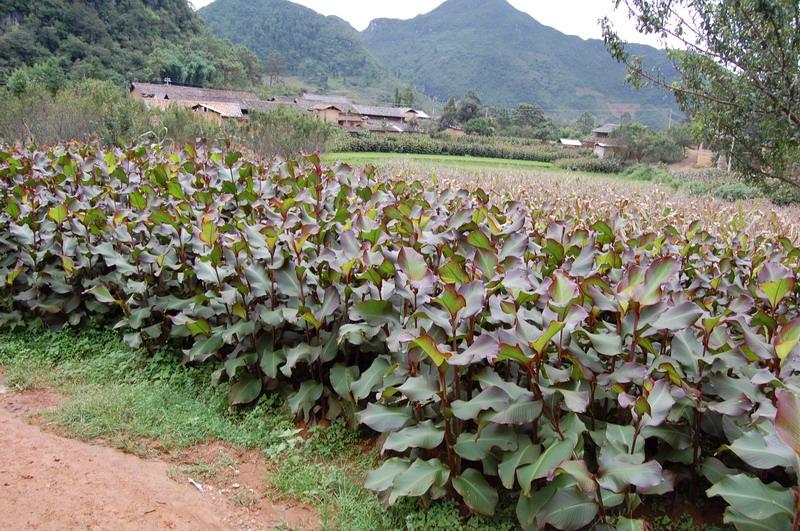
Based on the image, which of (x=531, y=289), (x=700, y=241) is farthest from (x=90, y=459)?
(x=700, y=241)

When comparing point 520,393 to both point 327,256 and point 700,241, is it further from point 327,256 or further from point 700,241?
point 700,241

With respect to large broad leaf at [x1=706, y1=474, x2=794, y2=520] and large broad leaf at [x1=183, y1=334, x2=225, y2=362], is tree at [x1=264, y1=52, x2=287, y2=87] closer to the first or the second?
large broad leaf at [x1=183, y1=334, x2=225, y2=362]

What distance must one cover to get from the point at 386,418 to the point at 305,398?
651 mm

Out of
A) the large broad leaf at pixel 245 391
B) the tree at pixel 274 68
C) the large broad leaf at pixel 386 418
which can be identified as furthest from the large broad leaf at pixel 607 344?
the tree at pixel 274 68

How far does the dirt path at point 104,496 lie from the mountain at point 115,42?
44410 millimetres

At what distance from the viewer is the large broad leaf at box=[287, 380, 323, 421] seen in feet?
8.32

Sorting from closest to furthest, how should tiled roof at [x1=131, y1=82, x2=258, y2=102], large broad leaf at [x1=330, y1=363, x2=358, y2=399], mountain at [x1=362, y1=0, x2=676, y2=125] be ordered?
large broad leaf at [x1=330, y1=363, x2=358, y2=399] < tiled roof at [x1=131, y1=82, x2=258, y2=102] < mountain at [x1=362, y1=0, x2=676, y2=125]

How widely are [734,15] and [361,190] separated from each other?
8.59 metres

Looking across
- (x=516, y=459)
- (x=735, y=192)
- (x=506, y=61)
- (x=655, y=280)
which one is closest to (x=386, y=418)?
(x=516, y=459)

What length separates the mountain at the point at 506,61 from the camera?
108 metres

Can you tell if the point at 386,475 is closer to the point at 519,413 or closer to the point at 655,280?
the point at 519,413

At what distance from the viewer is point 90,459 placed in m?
2.24

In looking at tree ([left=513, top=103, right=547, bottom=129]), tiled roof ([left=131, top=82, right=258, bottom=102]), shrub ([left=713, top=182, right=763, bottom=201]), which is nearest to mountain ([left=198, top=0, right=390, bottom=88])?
tree ([left=513, top=103, right=547, bottom=129])

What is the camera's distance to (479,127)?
193 feet
